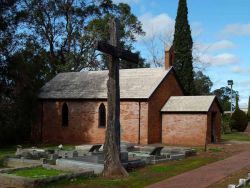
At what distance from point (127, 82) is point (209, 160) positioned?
14.0 m

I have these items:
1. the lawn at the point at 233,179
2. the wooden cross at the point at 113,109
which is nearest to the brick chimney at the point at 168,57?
the lawn at the point at 233,179

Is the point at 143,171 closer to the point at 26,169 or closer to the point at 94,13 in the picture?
the point at 26,169

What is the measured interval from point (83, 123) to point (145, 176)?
19.6 metres

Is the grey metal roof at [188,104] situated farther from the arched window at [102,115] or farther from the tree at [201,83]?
the tree at [201,83]

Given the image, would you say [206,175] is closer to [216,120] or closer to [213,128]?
[213,128]

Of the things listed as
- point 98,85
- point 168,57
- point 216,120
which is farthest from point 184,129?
point 98,85

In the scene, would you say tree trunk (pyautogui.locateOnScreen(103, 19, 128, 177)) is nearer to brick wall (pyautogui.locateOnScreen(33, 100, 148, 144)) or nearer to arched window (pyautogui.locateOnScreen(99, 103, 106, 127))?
brick wall (pyautogui.locateOnScreen(33, 100, 148, 144))

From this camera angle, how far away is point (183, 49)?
45812 millimetres

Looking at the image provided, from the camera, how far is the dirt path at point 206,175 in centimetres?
1498

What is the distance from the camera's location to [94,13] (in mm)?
53719

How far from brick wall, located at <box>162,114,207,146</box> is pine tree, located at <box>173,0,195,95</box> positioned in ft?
37.3

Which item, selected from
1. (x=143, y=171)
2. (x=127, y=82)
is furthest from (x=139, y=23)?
(x=143, y=171)

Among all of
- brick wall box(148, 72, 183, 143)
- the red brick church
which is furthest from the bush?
brick wall box(148, 72, 183, 143)

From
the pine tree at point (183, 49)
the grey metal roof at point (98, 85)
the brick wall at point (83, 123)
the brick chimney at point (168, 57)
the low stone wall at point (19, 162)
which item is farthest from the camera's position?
the pine tree at point (183, 49)
